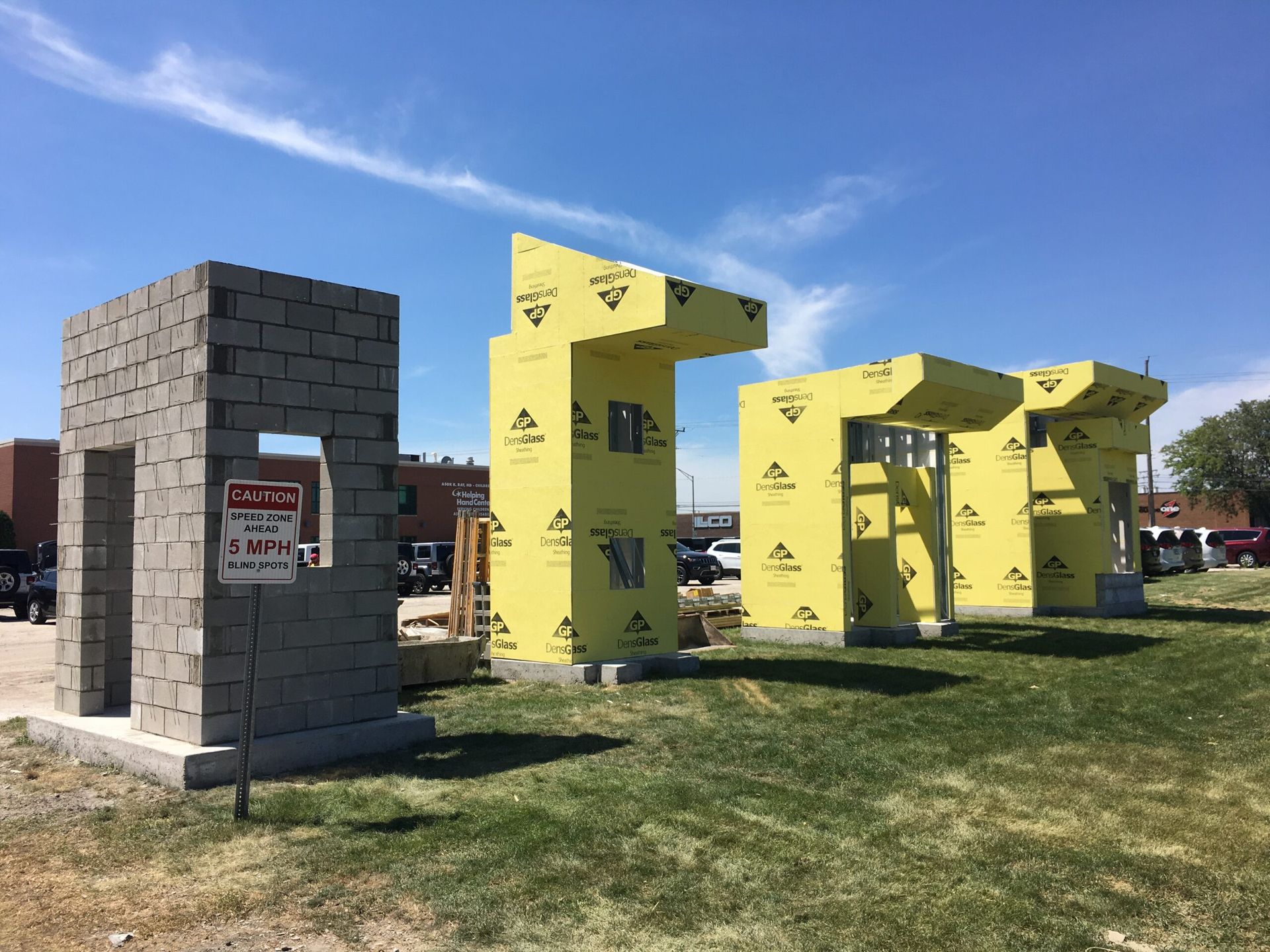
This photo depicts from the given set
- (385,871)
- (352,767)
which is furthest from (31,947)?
(352,767)

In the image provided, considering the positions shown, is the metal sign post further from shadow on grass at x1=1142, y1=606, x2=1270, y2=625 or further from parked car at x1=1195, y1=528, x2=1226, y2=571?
parked car at x1=1195, y1=528, x2=1226, y2=571

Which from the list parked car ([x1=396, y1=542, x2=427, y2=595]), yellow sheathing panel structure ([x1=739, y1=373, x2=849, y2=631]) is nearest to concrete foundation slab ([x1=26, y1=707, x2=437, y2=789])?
yellow sheathing panel structure ([x1=739, y1=373, x2=849, y2=631])

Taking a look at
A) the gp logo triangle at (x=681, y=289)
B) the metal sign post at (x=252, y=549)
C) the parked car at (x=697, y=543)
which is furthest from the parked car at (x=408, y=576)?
the metal sign post at (x=252, y=549)

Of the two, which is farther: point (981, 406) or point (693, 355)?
point (981, 406)

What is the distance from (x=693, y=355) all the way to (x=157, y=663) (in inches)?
326

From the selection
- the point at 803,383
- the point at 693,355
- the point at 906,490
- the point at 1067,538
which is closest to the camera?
the point at 693,355

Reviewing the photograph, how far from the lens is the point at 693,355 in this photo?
14.0 metres

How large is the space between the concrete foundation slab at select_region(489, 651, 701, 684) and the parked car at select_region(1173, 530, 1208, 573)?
105 ft

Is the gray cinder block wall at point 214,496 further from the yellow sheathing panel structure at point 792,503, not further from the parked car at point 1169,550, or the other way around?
the parked car at point 1169,550

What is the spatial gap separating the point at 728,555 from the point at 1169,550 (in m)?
17.6

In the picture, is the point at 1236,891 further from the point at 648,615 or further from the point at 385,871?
the point at 648,615

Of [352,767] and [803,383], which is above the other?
[803,383]

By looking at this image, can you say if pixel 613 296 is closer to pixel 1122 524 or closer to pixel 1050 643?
pixel 1050 643

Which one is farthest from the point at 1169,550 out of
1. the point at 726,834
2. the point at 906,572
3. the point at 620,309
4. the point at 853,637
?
the point at 726,834
